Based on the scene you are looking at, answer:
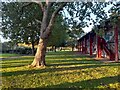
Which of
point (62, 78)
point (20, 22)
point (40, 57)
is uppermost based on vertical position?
point (20, 22)

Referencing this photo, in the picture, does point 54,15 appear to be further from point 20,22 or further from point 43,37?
point 20,22

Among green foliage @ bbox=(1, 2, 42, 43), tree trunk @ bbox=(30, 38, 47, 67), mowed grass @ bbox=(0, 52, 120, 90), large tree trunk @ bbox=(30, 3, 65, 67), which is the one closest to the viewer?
mowed grass @ bbox=(0, 52, 120, 90)

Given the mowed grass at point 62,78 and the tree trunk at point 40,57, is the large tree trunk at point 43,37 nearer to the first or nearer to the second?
the tree trunk at point 40,57

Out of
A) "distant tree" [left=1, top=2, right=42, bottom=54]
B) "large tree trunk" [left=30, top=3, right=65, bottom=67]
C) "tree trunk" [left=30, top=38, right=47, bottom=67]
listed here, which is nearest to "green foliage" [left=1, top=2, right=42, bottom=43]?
"distant tree" [left=1, top=2, right=42, bottom=54]

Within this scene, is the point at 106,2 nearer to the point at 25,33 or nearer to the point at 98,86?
the point at 98,86

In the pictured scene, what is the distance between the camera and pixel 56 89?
31.1 ft

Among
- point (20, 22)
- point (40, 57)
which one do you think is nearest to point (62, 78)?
point (40, 57)

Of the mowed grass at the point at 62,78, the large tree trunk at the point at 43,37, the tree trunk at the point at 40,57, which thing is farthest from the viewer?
the large tree trunk at the point at 43,37

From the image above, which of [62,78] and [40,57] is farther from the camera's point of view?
[40,57]

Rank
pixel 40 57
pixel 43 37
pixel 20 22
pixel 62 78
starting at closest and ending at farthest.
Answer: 1. pixel 62 78
2. pixel 40 57
3. pixel 43 37
4. pixel 20 22

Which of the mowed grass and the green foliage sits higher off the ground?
the green foliage

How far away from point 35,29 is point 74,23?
52.2 ft

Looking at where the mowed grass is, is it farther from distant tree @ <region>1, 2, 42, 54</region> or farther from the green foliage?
the green foliage

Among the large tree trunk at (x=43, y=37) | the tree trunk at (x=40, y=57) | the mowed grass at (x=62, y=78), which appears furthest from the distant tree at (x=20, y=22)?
the mowed grass at (x=62, y=78)
